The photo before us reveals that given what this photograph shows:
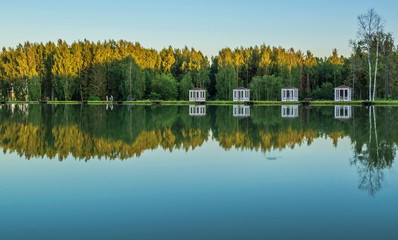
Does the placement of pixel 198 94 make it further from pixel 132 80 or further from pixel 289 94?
pixel 289 94

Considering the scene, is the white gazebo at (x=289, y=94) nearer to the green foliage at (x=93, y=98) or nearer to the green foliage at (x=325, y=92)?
the green foliage at (x=325, y=92)

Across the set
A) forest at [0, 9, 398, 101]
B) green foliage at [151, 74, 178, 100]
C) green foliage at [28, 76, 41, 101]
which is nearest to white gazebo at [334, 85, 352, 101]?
forest at [0, 9, 398, 101]

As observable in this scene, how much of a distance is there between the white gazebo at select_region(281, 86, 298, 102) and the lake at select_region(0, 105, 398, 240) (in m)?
48.2

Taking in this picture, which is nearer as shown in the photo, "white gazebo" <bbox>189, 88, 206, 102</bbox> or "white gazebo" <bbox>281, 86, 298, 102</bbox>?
"white gazebo" <bbox>281, 86, 298, 102</bbox>

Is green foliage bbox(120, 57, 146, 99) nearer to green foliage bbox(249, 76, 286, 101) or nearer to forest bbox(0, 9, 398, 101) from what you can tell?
forest bbox(0, 9, 398, 101)

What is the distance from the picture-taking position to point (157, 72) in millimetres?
74125

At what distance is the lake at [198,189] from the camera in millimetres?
5448

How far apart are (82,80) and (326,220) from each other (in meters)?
69.1

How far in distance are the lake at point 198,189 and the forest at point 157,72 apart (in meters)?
51.9

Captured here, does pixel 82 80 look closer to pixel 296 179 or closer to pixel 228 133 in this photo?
pixel 228 133

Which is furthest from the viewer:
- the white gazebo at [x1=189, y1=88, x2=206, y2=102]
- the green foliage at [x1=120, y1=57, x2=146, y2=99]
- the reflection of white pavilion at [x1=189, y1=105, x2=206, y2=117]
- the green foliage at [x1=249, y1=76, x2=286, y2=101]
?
the green foliage at [x1=120, y1=57, x2=146, y2=99]

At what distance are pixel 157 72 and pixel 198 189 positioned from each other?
222 feet

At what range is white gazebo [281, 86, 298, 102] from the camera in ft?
202

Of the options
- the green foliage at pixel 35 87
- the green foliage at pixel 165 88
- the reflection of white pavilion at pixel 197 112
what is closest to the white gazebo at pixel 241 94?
the green foliage at pixel 165 88
